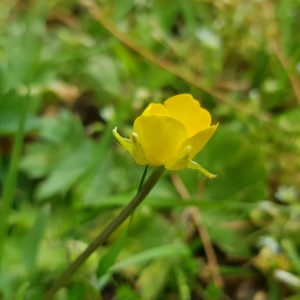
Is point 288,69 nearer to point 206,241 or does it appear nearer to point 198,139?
point 206,241

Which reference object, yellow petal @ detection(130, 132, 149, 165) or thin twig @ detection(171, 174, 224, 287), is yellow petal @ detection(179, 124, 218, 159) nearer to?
yellow petal @ detection(130, 132, 149, 165)

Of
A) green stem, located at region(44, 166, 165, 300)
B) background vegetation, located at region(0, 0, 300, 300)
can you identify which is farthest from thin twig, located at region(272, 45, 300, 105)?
green stem, located at region(44, 166, 165, 300)

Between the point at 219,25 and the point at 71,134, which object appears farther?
the point at 219,25

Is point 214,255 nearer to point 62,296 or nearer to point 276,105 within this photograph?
point 62,296

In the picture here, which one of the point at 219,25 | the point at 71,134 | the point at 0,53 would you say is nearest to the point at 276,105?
the point at 219,25

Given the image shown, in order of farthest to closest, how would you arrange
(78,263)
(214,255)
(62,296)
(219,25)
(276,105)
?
(219,25)
(276,105)
(214,255)
(62,296)
(78,263)

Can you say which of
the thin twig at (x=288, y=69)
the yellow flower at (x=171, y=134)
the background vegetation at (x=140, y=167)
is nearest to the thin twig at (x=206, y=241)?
the background vegetation at (x=140, y=167)
